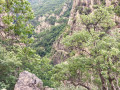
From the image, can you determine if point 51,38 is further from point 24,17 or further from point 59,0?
point 59,0

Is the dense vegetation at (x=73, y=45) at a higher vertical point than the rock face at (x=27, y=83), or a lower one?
higher

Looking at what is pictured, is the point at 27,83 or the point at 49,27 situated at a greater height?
the point at 27,83

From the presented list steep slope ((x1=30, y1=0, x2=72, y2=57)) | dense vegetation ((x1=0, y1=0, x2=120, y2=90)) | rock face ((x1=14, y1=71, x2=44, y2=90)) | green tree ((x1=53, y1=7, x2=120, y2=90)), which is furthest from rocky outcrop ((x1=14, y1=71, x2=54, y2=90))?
steep slope ((x1=30, y1=0, x2=72, y2=57))

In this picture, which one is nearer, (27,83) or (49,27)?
(27,83)

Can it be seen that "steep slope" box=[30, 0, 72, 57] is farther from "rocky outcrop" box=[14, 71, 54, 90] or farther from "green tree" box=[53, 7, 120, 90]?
"rocky outcrop" box=[14, 71, 54, 90]

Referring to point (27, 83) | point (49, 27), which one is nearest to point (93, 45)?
point (27, 83)

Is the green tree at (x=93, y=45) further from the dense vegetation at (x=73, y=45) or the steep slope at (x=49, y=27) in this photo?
the steep slope at (x=49, y=27)

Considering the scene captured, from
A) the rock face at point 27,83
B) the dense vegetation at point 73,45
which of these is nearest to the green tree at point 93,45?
the dense vegetation at point 73,45

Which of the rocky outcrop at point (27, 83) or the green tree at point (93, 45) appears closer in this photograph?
the rocky outcrop at point (27, 83)

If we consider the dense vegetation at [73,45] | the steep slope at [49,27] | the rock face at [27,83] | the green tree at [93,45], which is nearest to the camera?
the dense vegetation at [73,45]

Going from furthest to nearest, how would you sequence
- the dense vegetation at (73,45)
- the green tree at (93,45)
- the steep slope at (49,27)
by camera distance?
the steep slope at (49,27) → the green tree at (93,45) → the dense vegetation at (73,45)

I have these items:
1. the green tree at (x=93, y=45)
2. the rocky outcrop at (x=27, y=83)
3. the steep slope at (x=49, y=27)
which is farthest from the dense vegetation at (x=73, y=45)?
the steep slope at (x=49, y=27)

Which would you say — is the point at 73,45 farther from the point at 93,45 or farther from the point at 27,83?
the point at 27,83

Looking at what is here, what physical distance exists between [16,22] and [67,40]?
248 inches
